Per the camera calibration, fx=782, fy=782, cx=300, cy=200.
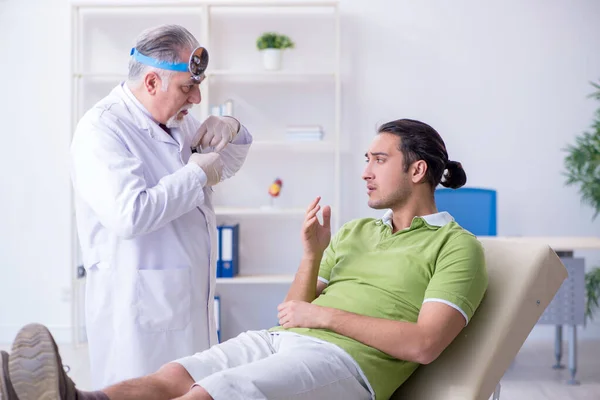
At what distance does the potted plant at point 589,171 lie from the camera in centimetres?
418

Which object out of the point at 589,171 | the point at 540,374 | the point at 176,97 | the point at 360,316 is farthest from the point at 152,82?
the point at 589,171

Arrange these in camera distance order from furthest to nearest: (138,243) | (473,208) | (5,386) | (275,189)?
(275,189) → (473,208) → (138,243) → (5,386)

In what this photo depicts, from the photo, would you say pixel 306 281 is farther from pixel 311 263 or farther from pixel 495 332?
pixel 495 332

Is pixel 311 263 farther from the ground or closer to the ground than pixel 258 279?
farther from the ground

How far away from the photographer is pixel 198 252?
2.16 m

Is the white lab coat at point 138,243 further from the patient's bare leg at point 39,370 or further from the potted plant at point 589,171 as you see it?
the potted plant at point 589,171

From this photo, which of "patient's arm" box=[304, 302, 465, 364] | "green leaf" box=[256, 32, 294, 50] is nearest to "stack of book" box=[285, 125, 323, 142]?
"green leaf" box=[256, 32, 294, 50]

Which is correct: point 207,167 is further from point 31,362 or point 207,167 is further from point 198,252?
point 31,362

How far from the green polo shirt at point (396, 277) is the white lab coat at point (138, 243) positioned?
333mm

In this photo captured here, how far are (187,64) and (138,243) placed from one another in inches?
19.7

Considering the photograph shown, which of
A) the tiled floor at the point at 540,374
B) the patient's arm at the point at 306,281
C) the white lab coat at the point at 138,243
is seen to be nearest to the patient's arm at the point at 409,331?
the patient's arm at the point at 306,281

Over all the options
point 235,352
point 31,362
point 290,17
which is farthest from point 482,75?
point 31,362

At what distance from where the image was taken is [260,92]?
178 inches

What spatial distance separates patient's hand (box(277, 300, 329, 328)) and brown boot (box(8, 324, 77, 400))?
62cm
